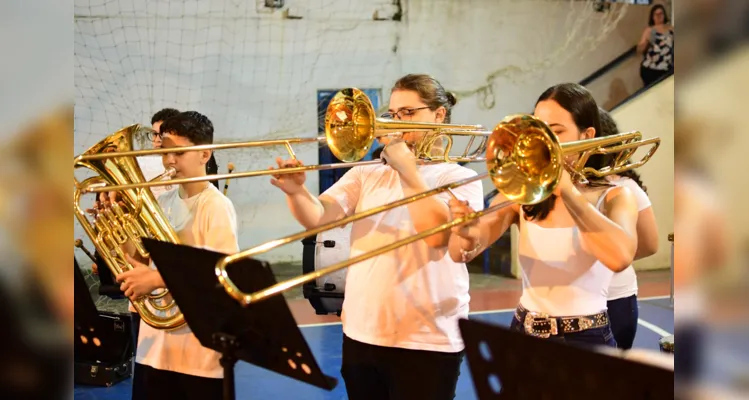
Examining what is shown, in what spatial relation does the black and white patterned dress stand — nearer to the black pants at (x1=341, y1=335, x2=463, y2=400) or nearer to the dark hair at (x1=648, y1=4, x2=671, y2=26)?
the dark hair at (x1=648, y1=4, x2=671, y2=26)

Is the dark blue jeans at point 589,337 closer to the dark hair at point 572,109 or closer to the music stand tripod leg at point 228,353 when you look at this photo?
the dark hair at point 572,109

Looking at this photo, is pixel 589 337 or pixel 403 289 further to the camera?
pixel 403 289

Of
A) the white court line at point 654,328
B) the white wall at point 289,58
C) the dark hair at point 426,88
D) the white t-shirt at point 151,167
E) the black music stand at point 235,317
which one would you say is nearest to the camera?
the black music stand at point 235,317

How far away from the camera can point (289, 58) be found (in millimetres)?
7613

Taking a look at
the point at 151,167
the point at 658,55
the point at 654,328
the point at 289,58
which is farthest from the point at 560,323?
the point at 658,55

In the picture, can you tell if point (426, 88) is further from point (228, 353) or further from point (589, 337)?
point (228, 353)

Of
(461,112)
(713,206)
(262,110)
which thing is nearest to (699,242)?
(713,206)

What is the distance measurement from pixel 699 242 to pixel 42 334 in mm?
605

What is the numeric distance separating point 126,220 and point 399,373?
1259 mm

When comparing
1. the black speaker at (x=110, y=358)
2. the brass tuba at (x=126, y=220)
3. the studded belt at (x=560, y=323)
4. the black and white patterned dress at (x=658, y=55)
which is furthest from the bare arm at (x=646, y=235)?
the black and white patterned dress at (x=658, y=55)

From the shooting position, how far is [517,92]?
8461 millimetres

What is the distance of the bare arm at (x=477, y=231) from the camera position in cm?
203

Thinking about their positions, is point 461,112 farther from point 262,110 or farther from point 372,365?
point 372,365

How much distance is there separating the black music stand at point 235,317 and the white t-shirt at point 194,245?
0.55 metres
